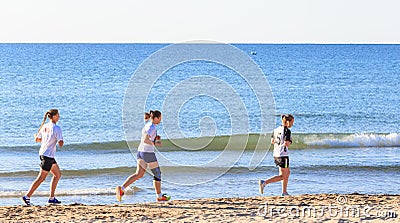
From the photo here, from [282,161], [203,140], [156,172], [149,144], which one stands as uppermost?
[203,140]

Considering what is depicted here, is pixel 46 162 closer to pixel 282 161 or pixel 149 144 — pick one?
pixel 149 144

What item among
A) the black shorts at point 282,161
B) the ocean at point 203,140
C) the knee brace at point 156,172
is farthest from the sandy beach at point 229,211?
the ocean at point 203,140

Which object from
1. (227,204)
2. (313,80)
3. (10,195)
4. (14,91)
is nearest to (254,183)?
(227,204)

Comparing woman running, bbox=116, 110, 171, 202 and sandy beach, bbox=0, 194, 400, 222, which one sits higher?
woman running, bbox=116, 110, 171, 202

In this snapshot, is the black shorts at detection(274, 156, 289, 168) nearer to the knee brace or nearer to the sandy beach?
the sandy beach

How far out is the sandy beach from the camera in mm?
8672

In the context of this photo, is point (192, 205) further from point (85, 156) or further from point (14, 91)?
point (14, 91)

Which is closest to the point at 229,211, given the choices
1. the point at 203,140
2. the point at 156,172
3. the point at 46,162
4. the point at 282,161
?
the point at 156,172

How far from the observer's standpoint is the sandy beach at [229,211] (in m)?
8.67

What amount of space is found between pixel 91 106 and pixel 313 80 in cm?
2782

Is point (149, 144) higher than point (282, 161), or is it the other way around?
point (149, 144)

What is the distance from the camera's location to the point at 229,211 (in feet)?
30.2

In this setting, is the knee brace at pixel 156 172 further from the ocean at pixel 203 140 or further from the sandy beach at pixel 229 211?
the ocean at pixel 203 140

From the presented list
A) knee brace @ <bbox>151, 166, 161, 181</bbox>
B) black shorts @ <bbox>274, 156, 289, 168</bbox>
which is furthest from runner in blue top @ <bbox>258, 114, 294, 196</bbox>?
knee brace @ <bbox>151, 166, 161, 181</bbox>
